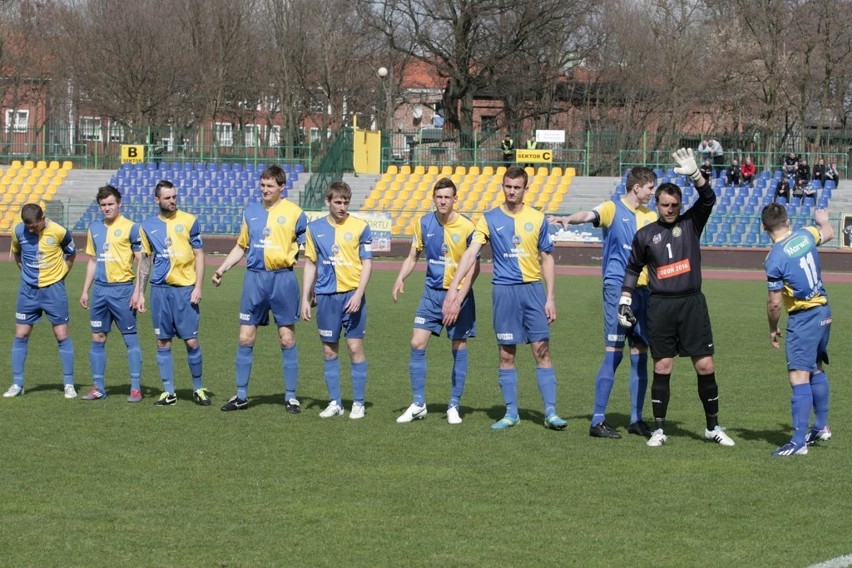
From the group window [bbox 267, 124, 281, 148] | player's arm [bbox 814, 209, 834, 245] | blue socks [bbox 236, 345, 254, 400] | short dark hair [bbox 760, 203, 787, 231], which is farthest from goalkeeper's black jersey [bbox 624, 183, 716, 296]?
window [bbox 267, 124, 281, 148]

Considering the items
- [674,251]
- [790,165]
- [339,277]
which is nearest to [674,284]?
[674,251]

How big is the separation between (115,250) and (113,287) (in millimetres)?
327

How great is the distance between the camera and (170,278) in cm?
1038

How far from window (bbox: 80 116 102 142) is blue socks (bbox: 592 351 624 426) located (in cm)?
4307

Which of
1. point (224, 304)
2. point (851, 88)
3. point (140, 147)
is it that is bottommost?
point (224, 304)

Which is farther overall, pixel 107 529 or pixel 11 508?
pixel 11 508

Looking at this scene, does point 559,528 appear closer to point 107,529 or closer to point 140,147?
point 107,529

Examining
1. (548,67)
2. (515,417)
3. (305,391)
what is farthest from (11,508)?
(548,67)

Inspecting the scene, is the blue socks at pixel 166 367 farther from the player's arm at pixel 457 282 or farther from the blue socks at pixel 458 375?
the player's arm at pixel 457 282

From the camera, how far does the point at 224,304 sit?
67.4ft

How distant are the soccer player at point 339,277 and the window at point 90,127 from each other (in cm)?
4160

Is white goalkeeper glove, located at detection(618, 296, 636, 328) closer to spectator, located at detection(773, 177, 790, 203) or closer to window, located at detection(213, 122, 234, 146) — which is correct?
spectator, located at detection(773, 177, 790, 203)

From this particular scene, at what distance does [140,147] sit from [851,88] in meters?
28.2

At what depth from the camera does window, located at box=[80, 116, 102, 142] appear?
51.7 meters
